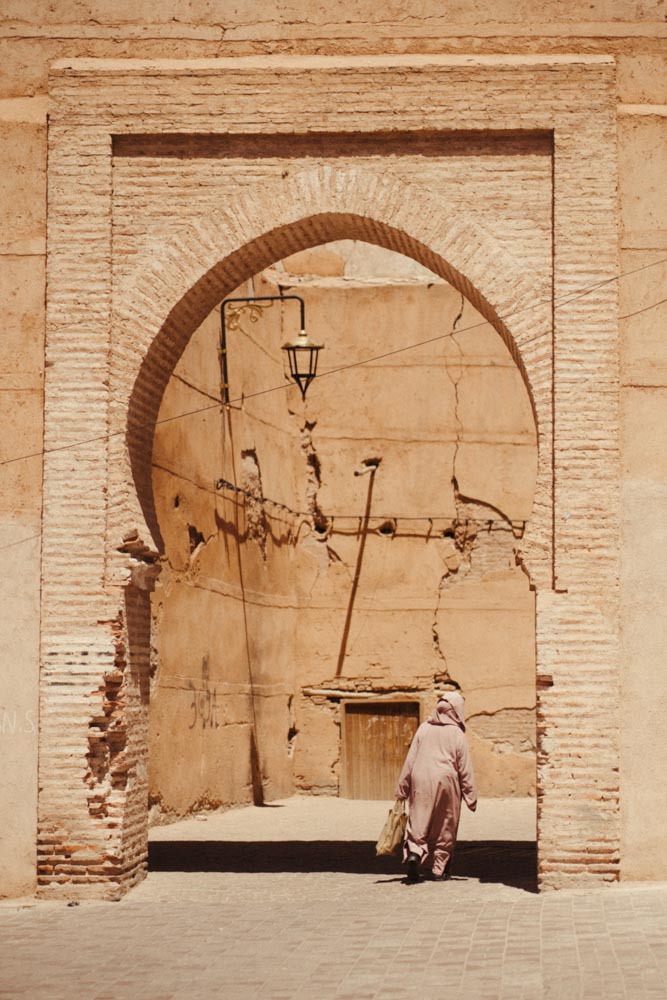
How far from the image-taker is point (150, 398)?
1048 centimetres

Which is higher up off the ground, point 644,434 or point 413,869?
point 644,434

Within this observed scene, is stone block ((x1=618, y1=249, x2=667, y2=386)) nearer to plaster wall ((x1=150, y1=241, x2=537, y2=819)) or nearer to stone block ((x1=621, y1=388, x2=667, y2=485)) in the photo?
stone block ((x1=621, y1=388, x2=667, y2=485))

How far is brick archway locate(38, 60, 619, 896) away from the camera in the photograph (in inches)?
382

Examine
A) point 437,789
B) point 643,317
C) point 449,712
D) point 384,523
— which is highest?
point 643,317

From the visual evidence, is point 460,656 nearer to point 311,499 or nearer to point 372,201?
point 311,499

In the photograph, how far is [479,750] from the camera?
17922mm

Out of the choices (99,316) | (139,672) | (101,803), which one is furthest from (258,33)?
(101,803)

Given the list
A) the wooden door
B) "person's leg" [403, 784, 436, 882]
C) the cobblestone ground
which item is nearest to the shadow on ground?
the cobblestone ground

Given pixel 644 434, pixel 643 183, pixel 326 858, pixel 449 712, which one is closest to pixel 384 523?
pixel 326 858

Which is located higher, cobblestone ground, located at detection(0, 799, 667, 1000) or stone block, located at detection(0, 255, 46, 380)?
stone block, located at detection(0, 255, 46, 380)

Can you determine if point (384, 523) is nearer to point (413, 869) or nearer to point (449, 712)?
point (449, 712)

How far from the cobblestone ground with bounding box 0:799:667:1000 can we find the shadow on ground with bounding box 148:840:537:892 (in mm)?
30

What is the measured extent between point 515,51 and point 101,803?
208 inches

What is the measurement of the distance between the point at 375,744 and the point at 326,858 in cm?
618
